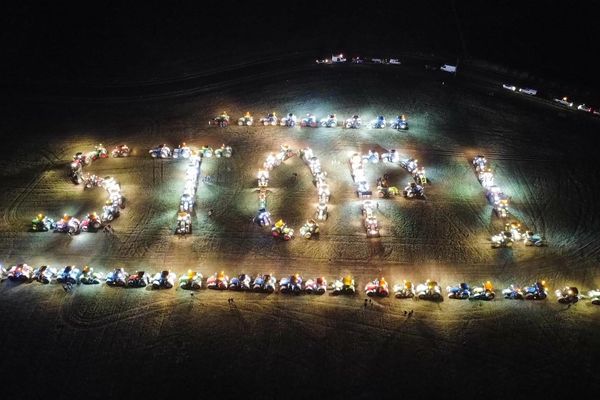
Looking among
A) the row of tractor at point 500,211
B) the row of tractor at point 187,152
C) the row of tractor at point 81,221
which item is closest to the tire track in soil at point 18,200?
the row of tractor at point 81,221

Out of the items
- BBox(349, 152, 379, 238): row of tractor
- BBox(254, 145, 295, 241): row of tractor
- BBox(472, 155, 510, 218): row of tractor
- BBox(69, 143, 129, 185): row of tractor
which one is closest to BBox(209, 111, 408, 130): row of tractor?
BBox(254, 145, 295, 241): row of tractor

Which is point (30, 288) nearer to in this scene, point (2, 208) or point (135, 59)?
point (2, 208)

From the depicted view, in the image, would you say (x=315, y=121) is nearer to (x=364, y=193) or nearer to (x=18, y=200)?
(x=364, y=193)

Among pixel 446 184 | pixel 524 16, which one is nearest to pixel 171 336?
pixel 446 184

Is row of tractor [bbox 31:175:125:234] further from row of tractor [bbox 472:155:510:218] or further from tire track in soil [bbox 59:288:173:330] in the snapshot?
row of tractor [bbox 472:155:510:218]

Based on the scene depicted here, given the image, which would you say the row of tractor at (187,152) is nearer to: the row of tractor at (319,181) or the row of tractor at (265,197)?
the row of tractor at (265,197)

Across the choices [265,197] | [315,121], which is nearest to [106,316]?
[265,197]
